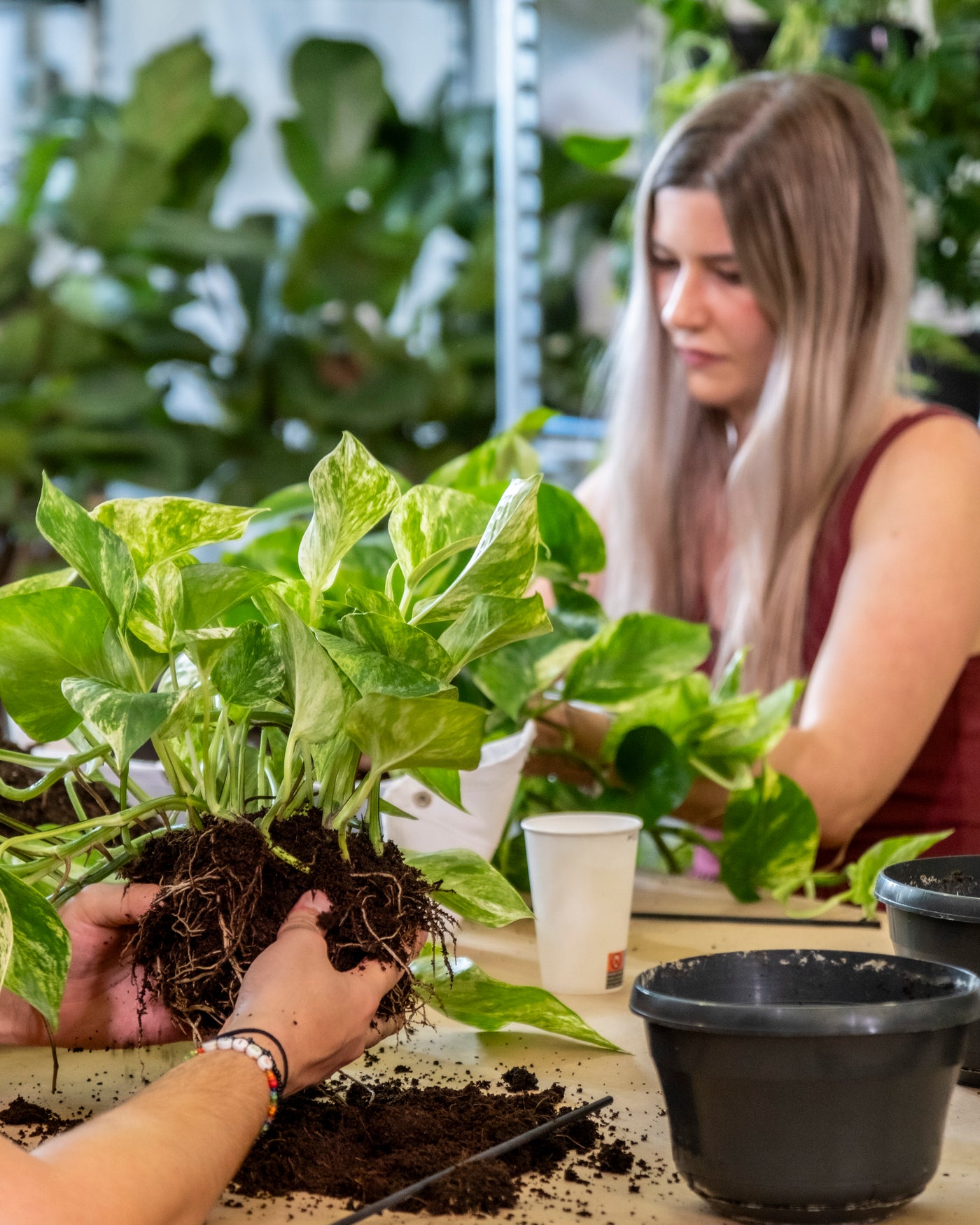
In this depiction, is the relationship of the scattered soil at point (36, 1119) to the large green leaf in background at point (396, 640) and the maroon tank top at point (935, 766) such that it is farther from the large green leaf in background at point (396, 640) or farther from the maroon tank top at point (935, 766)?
the maroon tank top at point (935, 766)

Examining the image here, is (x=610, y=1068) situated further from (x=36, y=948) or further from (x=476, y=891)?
(x=36, y=948)

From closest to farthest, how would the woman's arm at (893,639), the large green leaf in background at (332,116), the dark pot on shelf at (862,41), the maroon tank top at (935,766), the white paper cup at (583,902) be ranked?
the white paper cup at (583,902), the woman's arm at (893,639), the maroon tank top at (935,766), the dark pot on shelf at (862,41), the large green leaf in background at (332,116)

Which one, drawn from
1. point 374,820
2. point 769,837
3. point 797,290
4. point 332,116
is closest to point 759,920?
point 769,837

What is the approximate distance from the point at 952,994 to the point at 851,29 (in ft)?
7.51

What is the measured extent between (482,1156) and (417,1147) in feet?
0.11

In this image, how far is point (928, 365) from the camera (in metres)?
2.37

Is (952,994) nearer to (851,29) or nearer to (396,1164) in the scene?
(396,1164)

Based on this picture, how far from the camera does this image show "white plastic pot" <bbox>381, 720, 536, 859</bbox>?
0.98m

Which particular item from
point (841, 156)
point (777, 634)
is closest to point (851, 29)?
point (841, 156)

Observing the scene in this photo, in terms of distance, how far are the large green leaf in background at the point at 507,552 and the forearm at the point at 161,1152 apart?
0.24 meters

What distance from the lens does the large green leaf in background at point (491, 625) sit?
64 cm

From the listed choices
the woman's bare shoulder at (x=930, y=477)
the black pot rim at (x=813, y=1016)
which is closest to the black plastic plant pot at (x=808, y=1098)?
the black pot rim at (x=813, y=1016)

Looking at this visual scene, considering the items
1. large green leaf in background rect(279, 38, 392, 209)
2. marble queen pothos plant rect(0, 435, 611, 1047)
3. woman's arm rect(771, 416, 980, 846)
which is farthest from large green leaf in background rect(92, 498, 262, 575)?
large green leaf in background rect(279, 38, 392, 209)

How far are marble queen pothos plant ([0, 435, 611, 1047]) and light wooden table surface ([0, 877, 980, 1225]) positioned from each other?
47mm
